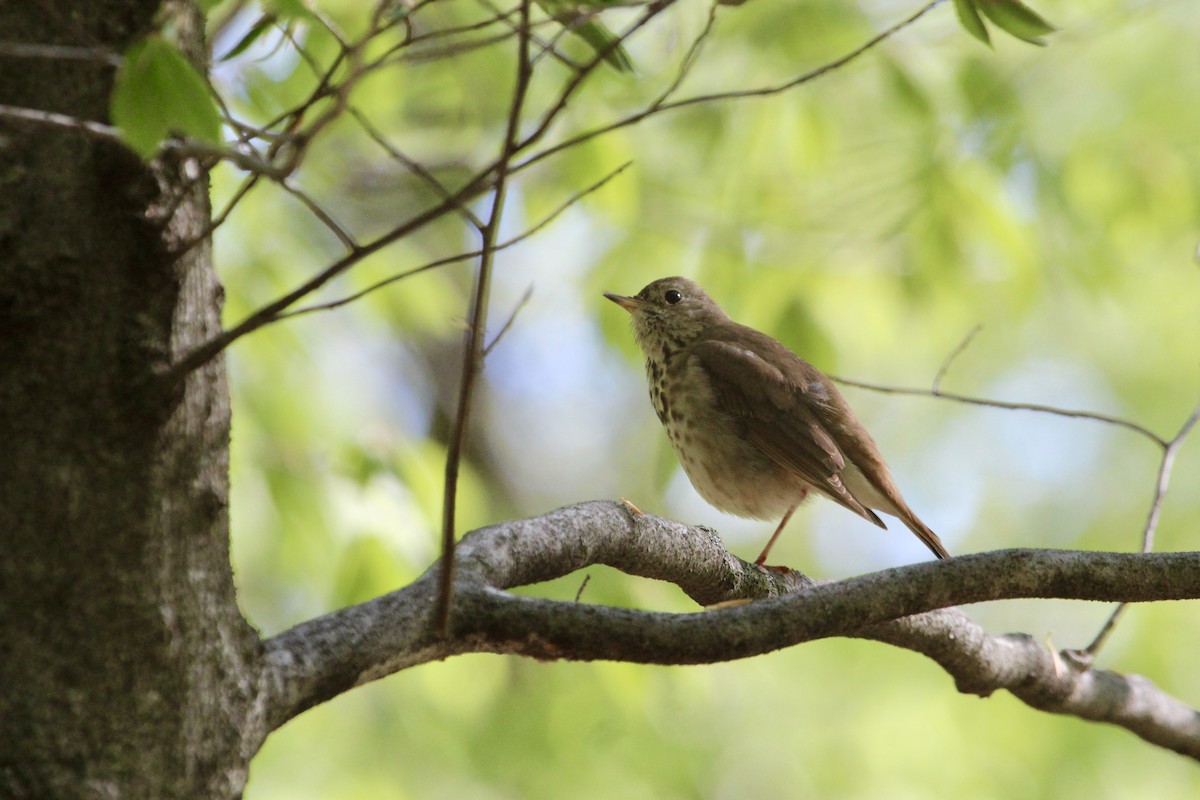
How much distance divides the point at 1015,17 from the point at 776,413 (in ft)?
9.10

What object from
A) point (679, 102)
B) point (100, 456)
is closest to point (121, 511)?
point (100, 456)

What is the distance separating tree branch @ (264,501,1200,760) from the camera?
193 centimetres

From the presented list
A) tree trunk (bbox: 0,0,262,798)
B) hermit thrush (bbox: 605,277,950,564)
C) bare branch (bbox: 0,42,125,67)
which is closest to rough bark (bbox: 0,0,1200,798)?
tree trunk (bbox: 0,0,262,798)

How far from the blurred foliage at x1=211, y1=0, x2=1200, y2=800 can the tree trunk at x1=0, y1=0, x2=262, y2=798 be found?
2143 millimetres

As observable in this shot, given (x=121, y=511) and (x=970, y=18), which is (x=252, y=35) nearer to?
(x=121, y=511)

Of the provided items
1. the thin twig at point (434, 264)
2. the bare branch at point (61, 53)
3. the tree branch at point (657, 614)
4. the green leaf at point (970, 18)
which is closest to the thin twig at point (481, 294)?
the thin twig at point (434, 264)

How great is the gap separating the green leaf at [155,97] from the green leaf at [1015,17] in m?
1.45

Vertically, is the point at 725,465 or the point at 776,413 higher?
the point at 776,413

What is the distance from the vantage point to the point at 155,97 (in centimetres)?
145

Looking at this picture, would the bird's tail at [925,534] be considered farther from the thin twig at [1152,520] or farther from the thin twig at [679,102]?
the thin twig at [679,102]

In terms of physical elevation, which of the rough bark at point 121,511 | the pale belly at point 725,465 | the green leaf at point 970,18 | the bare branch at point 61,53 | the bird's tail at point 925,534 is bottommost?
the rough bark at point 121,511

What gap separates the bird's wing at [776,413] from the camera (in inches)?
183

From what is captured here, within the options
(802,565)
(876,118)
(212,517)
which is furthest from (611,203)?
(802,565)

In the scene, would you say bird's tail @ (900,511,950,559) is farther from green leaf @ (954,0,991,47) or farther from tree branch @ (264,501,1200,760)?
green leaf @ (954,0,991,47)
